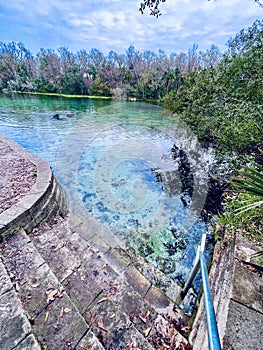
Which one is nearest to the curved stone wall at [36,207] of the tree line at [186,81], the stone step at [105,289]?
the stone step at [105,289]

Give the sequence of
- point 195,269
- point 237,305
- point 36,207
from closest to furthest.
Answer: point 237,305
point 195,269
point 36,207

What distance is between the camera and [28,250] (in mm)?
1810

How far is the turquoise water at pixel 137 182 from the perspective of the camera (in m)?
2.96

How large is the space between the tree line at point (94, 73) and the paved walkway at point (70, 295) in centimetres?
3016

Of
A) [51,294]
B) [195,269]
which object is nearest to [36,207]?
[51,294]

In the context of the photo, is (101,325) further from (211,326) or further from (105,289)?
(211,326)

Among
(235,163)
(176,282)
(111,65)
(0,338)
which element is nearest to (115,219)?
(176,282)

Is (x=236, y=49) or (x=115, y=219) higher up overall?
(x=236, y=49)

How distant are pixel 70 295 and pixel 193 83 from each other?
7.87 metres

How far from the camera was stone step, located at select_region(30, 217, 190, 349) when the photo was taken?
4.50ft

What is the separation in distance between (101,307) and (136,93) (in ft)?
108

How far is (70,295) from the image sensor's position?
1555 mm

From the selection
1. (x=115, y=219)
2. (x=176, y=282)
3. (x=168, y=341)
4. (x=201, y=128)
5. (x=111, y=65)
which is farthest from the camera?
(x=111, y=65)

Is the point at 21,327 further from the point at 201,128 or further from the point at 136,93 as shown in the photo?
the point at 136,93
